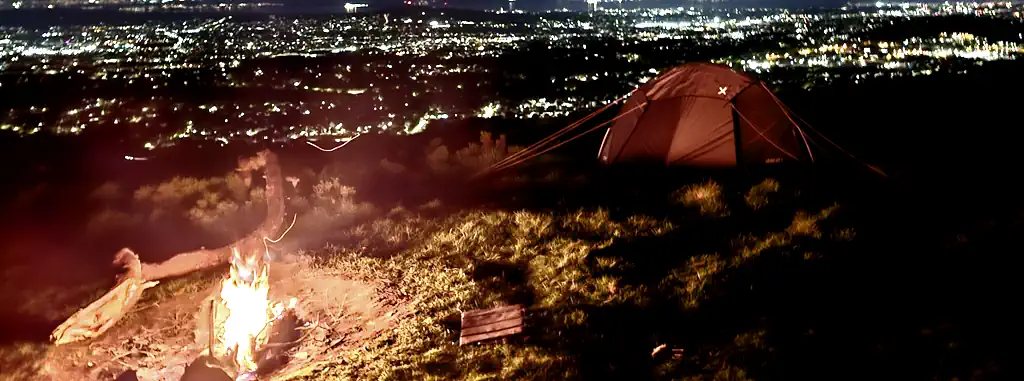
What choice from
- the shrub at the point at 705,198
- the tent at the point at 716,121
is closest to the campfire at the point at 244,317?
the shrub at the point at 705,198

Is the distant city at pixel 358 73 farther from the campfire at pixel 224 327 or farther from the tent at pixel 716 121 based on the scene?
the campfire at pixel 224 327

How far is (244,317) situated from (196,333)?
0.76 meters

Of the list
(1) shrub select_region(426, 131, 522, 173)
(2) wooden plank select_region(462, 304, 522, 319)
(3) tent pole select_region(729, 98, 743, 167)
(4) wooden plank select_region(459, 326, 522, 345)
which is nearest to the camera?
(4) wooden plank select_region(459, 326, 522, 345)

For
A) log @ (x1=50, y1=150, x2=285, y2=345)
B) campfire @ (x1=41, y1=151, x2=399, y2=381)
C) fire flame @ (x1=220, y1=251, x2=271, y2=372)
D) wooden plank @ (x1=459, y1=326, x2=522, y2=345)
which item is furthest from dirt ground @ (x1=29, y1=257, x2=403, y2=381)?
wooden plank @ (x1=459, y1=326, x2=522, y2=345)

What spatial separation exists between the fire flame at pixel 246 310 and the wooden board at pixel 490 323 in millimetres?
2239

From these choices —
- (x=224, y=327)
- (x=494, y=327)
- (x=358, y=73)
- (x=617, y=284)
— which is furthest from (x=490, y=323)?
(x=358, y=73)

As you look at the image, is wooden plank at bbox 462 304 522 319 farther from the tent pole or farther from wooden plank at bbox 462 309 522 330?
the tent pole

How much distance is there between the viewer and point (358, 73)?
6675cm

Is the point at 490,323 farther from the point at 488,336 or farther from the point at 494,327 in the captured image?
the point at 488,336

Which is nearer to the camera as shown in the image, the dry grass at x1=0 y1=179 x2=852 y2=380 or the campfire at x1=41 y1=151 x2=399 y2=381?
the dry grass at x1=0 y1=179 x2=852 y2=380

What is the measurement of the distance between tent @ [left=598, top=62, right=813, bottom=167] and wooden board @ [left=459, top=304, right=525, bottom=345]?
5.60 m

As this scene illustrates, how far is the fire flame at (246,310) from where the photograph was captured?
20.3 ft

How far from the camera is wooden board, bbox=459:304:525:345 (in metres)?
5.98

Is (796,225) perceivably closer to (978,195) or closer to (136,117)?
(978,195)
